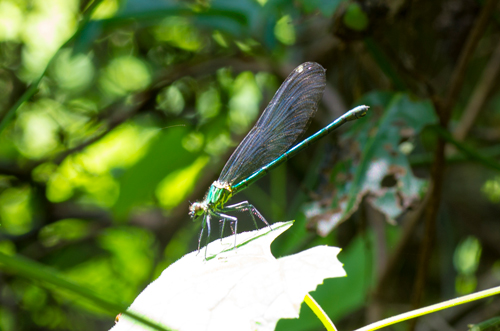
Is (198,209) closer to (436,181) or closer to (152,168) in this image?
(152,168)

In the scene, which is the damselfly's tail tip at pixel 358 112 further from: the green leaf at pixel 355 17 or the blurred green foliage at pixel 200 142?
the green leaf at pixel 355 17

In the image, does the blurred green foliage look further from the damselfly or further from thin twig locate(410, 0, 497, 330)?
the damselfly

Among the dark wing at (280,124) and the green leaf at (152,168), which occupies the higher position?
the dark wing at (280,124)

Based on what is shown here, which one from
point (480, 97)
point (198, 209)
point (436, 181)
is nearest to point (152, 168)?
point (198, 209)

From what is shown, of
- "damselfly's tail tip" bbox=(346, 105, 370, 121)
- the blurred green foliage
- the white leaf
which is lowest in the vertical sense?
the blurred green foliage

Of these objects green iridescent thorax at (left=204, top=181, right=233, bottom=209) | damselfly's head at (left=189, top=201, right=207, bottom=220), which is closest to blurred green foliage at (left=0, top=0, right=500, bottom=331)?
green iridescent thorax at (left=204, top=181, right=233, bottom=209)

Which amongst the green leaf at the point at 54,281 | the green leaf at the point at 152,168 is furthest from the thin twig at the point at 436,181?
the green leaf at the point at 54,281
